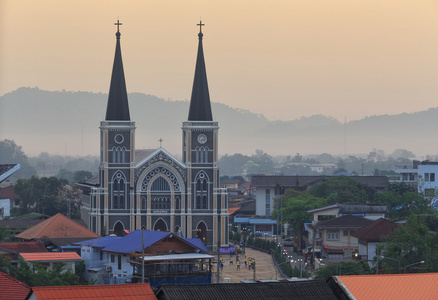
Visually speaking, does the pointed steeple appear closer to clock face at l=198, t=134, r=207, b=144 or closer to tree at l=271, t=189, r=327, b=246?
clock face at l=198, t=134, r=207, b=144

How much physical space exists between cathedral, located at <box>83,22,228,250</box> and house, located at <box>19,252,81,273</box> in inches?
1523

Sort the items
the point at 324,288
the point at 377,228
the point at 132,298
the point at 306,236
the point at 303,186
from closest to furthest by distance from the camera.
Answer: the point at 132,298 < the point at 324,288 < the point at 377,228 < the point at 306,236 < the point at 303,186

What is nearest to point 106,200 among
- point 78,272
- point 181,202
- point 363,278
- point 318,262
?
point 181,202

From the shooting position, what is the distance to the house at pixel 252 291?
33031 mm

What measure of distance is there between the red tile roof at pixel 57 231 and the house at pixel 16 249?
29.1 ft

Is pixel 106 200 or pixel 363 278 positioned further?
pixel 106 200

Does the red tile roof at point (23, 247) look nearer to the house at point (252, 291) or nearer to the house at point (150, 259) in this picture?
the house at point (150, 259)

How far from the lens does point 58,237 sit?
75000 millimetres

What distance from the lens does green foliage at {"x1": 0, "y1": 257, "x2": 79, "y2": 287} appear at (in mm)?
49375

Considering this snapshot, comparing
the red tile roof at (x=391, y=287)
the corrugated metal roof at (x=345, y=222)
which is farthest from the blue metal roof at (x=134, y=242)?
the red tile roof at (x=391, y=287)

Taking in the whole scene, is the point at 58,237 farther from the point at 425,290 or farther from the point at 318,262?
the point at 425,290

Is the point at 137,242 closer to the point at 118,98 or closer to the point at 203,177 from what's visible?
the point at 203,177

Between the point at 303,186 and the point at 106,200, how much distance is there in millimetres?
34316

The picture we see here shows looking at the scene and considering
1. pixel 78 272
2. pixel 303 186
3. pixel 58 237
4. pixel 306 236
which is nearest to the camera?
pixel 78 272
